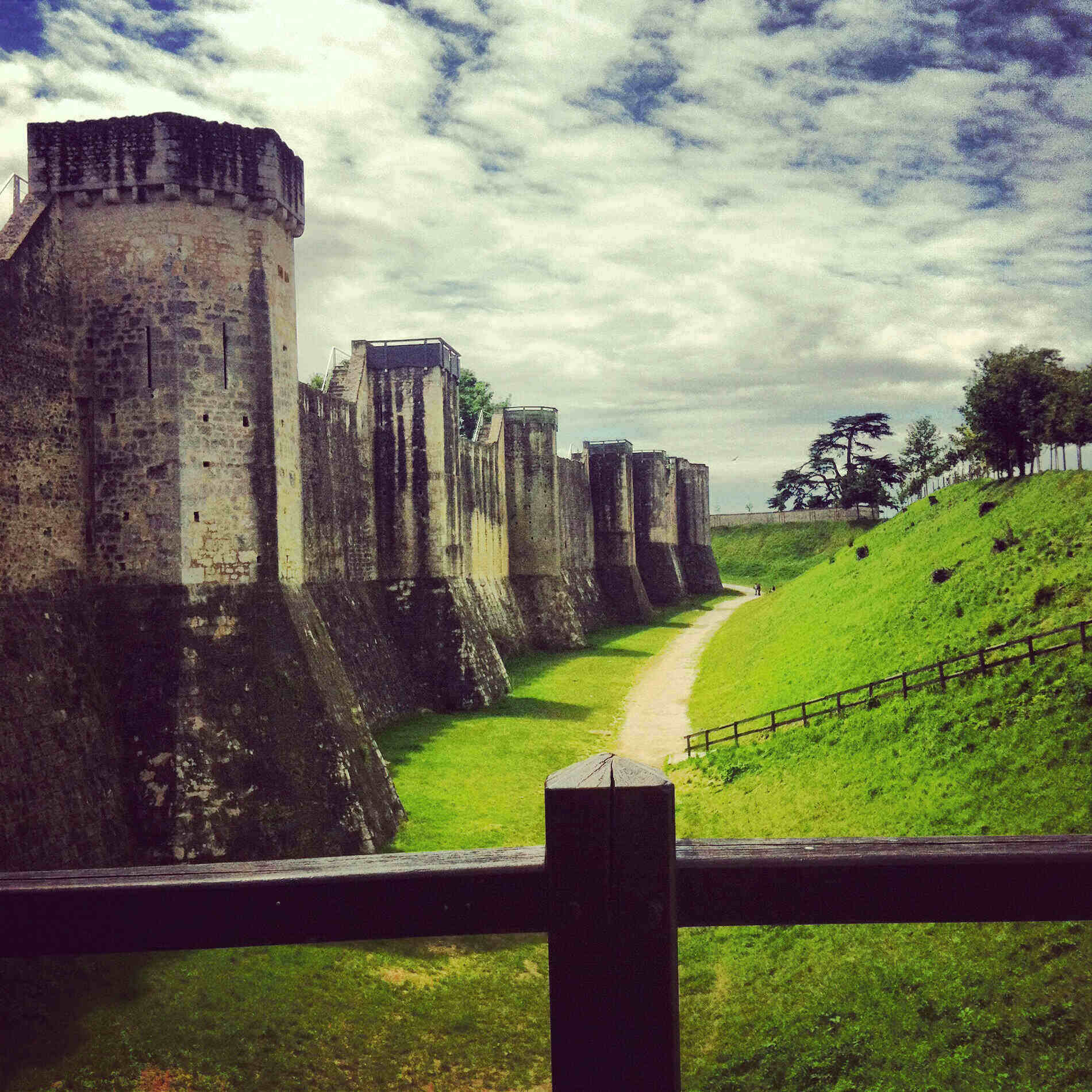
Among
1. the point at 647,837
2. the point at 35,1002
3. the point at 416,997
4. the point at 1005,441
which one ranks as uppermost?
the point at 1005,441

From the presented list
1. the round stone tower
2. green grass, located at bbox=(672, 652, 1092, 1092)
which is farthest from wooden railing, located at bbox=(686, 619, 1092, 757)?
the round stone tower

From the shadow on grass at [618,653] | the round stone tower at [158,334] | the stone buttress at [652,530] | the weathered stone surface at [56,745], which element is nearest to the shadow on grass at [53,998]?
the weathered stone surface at [56,745]

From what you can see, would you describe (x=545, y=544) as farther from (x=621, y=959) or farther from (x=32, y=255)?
(x=621, y=959)

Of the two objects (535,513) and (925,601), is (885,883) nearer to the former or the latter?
(925,601)

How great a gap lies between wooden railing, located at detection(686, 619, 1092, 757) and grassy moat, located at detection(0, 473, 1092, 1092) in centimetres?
30

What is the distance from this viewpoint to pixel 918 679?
61.8 ft

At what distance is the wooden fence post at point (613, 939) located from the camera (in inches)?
85.0

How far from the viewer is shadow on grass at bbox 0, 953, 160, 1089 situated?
348 inches

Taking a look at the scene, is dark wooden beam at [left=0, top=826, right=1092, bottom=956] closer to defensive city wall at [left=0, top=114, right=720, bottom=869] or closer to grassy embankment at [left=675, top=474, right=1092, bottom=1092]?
grassy embankment at [left=675, top=474, right=1092, bottom=1092]

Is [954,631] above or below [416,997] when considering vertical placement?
above

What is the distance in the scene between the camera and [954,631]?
2067 centimetres

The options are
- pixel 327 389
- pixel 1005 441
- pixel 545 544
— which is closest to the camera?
pixel 327 389

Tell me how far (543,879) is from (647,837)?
442 mm

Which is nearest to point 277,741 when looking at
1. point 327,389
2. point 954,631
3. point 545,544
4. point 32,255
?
point 32,255
